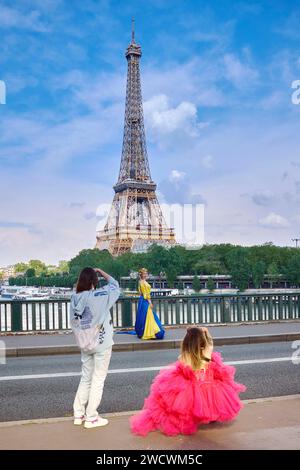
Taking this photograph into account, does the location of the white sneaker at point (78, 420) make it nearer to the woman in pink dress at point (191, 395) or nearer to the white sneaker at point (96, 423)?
the white sneaker at point (96, 423)

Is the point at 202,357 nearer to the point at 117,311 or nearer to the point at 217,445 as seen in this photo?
the point at 217,445

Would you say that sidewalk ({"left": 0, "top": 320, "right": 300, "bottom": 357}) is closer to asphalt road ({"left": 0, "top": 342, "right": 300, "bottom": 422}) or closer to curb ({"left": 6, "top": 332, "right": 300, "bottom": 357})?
curb ({"left": 6, "top": 332, "right": 300, "bottom": 357})

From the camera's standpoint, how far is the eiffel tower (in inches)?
3893

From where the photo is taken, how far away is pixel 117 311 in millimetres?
16281

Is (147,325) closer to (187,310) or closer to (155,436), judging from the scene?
(187,310)

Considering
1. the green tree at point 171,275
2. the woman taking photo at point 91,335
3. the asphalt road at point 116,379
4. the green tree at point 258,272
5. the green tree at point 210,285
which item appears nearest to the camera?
the woman taking photo at point 91,335

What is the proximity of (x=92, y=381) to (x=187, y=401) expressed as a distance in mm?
1071

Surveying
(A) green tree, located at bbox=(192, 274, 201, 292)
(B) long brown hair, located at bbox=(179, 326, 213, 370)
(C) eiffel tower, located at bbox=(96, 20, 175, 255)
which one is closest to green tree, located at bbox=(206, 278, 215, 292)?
(A) green tree, located at bbox=(192, 274, 201, 292)

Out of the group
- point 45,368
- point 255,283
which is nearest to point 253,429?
point 45,368

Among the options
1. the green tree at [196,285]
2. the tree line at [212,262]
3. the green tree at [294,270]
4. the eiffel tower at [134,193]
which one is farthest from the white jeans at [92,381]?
the green tree at [196,285]

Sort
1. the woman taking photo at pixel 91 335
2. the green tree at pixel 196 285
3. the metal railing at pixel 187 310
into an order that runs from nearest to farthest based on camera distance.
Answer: the woman taking photo at pixel 91 335, the metal railing at pixel 187 310, the green tree at pixel 196 285

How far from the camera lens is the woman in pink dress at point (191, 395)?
5.44 metres

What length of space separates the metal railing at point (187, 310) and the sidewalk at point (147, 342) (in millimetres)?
418

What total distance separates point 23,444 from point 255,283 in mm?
93417
